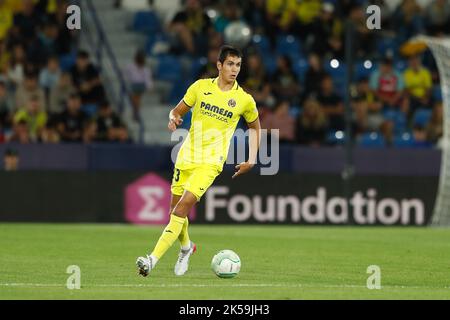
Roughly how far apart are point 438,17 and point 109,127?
26.2 ft

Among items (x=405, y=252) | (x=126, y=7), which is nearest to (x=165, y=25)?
(x=126, y=7)

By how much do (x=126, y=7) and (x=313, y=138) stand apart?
21.4 feet

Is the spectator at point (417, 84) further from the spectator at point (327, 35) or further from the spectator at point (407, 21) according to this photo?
the spectator at point (407, 21)

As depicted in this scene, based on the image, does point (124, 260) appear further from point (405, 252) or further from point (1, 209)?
point (1, 209)

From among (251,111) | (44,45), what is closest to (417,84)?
(44,45)

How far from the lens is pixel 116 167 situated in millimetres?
23141

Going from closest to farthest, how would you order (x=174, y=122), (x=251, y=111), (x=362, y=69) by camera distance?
1. (x=174, y=122)
2. (x=251, y=111)
3. (x=362, y=69)

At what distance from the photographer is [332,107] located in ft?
81.0

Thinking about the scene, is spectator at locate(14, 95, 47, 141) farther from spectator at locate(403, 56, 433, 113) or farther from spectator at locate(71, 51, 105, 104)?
spectator at locate(403, 56, 433, 113)

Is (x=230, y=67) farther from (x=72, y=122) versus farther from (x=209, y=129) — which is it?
(x=72, y=122)

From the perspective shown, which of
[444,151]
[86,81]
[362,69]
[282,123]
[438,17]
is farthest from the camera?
[438,17]

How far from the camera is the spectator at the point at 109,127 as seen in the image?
77.3ft

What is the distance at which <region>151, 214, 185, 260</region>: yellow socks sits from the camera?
1247 cm

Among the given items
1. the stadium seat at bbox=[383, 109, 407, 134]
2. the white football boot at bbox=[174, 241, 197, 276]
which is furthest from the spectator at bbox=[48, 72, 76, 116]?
the white football boot at bbox=[174, 241, 197, 276]
